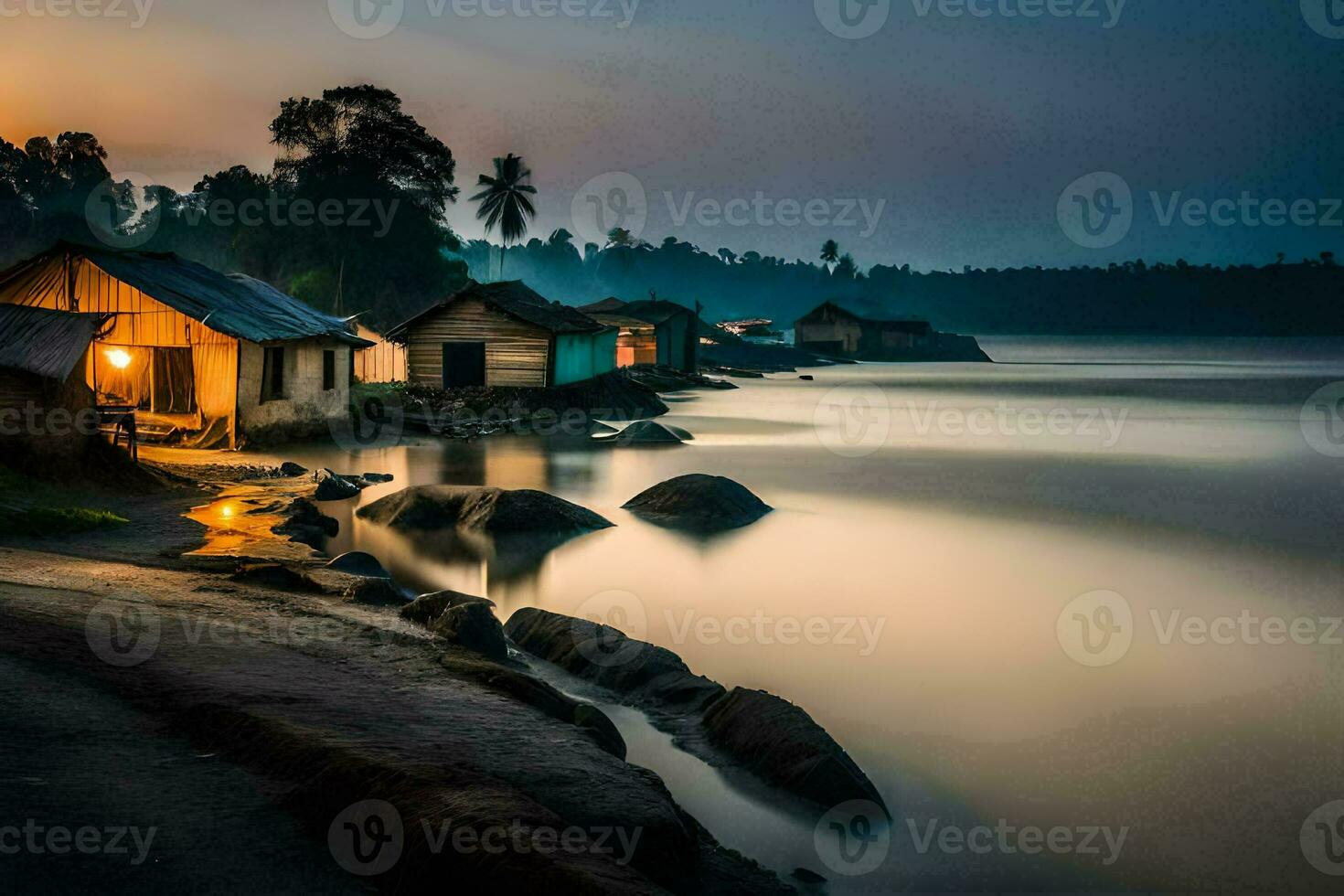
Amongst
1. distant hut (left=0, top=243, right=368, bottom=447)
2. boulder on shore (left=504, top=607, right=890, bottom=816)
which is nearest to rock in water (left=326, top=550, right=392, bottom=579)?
boulder on shore (left=504, top=607, right=890, bottom=816)

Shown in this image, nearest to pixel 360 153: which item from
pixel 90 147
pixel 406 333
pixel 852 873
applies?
pixel 406 333

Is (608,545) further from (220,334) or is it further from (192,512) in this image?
(220,334)

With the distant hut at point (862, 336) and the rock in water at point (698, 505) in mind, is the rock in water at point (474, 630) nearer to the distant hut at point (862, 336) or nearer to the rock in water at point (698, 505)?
the rock in water at point (698, 505)

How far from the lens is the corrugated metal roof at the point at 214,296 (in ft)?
83.6

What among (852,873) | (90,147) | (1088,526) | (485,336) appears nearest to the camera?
(852,873)

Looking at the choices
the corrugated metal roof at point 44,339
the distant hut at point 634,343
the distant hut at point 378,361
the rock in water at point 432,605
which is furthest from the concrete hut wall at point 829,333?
the rock in water at point 432,605

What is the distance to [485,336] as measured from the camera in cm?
4297

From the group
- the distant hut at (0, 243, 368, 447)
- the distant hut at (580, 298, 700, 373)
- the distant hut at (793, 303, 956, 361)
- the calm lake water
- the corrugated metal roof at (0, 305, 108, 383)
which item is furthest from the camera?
the distant hut at (793, 303, 956, 361)

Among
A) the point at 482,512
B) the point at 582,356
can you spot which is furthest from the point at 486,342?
the point at 482,512

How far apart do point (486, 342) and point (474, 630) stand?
110 feet

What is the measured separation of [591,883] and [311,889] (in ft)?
4.70

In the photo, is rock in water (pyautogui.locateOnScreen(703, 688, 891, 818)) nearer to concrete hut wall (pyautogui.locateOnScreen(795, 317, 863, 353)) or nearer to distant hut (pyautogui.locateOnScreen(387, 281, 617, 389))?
distant hut (pyautogui.locateOnScreen(387, 281, 617, 389))

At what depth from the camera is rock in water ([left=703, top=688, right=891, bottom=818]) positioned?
795 centimetres

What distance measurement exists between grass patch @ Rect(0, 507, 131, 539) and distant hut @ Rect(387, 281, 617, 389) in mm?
27528
